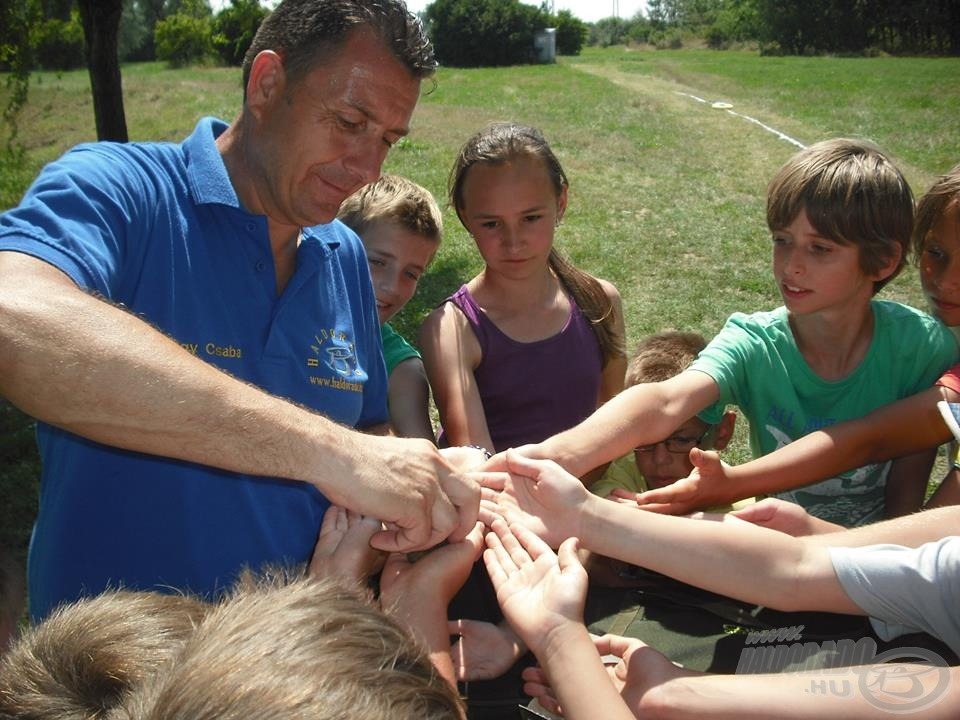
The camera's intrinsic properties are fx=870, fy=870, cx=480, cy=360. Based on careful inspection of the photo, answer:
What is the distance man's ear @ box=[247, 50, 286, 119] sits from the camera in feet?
7.35

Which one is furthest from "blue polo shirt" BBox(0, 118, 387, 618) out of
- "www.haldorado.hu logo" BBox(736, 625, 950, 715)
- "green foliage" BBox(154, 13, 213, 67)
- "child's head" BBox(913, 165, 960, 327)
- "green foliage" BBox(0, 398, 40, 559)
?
"green foliage" BBox(154, 13, 213, 67)

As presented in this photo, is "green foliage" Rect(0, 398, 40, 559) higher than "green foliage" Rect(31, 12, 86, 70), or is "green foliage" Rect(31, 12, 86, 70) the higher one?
"green foliage" Rect(31, 12, 86, 70)

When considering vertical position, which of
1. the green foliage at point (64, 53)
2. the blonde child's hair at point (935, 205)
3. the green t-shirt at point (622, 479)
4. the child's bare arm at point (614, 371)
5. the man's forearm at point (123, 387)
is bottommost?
the green t-shirt at point (622, 479)

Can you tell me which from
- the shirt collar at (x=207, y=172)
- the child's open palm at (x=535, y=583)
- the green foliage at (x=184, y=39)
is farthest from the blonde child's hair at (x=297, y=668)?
the green foliage at (x=184, y=39)

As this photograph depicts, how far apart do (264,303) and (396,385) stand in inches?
37.9

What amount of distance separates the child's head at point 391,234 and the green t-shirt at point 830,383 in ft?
3.71

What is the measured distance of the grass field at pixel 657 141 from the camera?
808cm

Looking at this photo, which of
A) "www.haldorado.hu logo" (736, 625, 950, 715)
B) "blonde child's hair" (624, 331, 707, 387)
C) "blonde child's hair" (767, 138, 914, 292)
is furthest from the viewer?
"blonde child's hair" (624, 331, 707, 387)

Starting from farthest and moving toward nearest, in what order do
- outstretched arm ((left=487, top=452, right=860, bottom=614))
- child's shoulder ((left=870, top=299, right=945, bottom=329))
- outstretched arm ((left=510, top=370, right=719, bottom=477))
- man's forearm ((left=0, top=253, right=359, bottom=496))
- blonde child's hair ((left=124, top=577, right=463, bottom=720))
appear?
child's shoulder ((left=870, top=299, right=945, bottom=329)) → outstretched arm ((left=510, top=370, right=719, bottom=477)) → outstretched arm ((left=487, top=452, right=860, bottom=614)) → man's forearm ((left=0, top=253, right=359, bottom=496)) → blonde child's hair ((left=124, top=577, right=463, bottom=720))

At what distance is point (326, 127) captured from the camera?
225 centimetres

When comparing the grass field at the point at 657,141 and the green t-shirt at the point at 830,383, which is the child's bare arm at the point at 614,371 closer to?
the green t-shirt at the point at 830,383

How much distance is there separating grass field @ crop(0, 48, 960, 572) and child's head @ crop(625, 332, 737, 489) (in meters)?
1.69

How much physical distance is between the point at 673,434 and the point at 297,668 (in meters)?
2.21

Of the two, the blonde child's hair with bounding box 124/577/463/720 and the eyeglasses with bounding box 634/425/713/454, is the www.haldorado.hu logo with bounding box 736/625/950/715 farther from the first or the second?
the eyeglasses with bounding box 634/425/713/454
